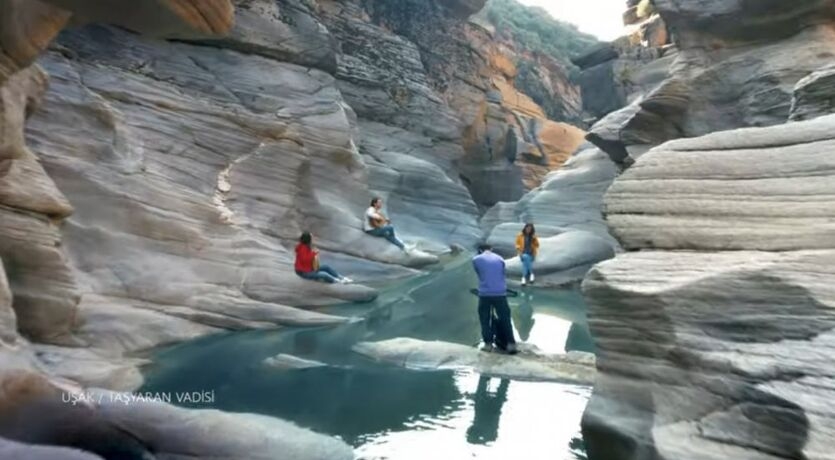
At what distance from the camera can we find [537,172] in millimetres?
46875

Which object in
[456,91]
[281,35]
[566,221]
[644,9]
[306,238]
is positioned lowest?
[566,221]

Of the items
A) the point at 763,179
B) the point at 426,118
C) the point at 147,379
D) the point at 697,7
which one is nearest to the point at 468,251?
the point at 426,118

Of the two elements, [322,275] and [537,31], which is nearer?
[322,275]

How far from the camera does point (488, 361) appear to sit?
1043 cm

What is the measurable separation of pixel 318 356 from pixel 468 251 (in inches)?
741

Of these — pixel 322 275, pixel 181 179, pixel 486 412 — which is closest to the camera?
pixel 486 412

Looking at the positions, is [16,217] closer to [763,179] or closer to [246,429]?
[246,429]

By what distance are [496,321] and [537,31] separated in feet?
200

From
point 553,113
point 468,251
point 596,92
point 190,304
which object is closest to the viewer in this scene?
point 190,304

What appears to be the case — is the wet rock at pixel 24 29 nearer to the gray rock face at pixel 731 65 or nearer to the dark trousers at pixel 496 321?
the dark trousers at pixel 496 321

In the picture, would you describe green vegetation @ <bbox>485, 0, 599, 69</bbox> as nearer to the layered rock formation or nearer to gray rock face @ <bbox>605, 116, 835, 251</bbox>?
the layered rock formation

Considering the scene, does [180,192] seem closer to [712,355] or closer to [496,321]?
[496,321]

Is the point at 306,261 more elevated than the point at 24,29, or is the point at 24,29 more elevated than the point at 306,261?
the point at 24,29

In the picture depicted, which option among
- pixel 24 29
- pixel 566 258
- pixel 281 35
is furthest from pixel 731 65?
pixel 24 29
